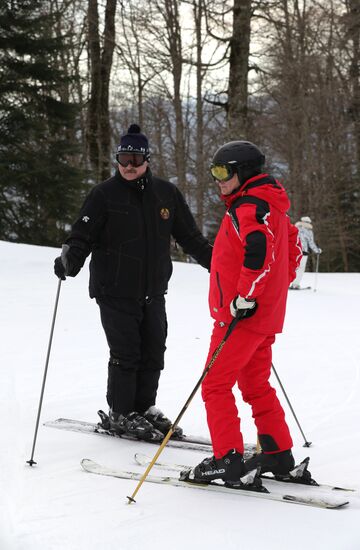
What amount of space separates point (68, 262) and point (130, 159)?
2.51 feet

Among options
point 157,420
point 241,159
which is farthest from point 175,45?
point 241,159

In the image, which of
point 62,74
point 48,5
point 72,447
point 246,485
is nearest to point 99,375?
point 72,447

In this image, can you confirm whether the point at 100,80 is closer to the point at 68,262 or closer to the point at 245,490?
the point at 68,262

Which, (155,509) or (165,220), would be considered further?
(165,220)

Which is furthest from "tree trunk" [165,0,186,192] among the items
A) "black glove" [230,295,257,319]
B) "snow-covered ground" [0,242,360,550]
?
"black glove" [230,295,257,319]

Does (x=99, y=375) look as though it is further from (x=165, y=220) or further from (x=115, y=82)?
(x=115, y=82)

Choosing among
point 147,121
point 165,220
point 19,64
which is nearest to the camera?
point 165,220

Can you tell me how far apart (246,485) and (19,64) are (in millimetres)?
18432

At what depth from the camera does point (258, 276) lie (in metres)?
3.40

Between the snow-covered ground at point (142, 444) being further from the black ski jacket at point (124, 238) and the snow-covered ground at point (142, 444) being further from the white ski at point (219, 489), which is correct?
the black ski jacket at point (124, 238)

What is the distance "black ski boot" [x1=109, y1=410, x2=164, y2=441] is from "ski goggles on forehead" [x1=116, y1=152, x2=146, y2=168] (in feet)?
5.26

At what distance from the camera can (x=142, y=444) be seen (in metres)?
4.53

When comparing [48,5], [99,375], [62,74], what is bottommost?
[99,375]

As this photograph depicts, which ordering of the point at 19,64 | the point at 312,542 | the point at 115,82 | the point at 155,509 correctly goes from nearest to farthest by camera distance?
1. the point at 312,542
2. the point at 155,509
3. the point at 19,64
4. the point at 115,82
